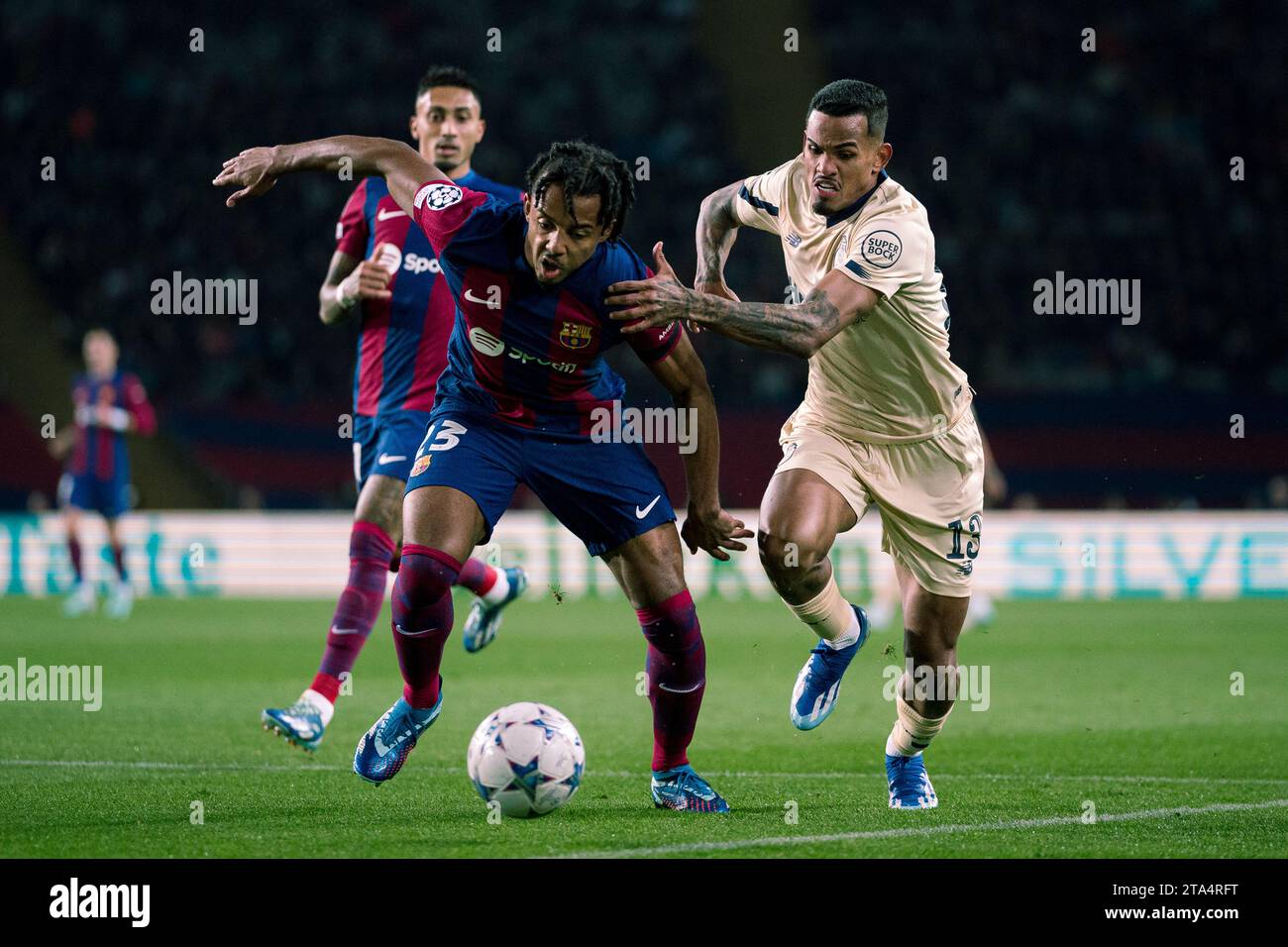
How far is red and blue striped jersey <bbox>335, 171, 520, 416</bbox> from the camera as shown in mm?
7613

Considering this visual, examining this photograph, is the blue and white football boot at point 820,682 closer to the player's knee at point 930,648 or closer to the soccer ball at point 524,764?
the player's knee at point 930,648

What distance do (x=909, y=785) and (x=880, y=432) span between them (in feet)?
4.13

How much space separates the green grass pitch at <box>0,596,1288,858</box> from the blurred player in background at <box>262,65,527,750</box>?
2.64ft

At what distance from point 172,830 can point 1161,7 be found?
69.7 ft

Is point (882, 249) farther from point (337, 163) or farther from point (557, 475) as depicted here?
point (337, 163)

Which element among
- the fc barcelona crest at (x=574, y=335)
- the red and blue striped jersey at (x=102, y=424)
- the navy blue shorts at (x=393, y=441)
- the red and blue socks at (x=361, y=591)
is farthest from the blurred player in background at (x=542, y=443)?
the red and blue striped jersey at (x=102, y=424)

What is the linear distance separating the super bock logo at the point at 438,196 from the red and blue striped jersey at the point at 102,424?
33.7ft

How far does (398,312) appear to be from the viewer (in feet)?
25.4

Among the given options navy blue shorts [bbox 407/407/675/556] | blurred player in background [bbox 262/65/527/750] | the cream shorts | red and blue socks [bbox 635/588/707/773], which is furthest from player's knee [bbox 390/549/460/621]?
blurred player in background [bbox 262/65/527/750]

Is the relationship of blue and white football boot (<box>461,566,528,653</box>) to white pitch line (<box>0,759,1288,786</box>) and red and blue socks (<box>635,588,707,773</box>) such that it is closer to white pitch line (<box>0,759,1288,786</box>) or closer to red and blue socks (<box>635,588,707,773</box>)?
white pitch line (<box>0,759,1288,786</box>)

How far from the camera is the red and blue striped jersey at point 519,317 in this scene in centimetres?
567

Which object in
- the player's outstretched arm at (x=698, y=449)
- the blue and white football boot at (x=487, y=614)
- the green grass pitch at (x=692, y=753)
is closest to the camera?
the green grass pitch at (x=692, y=753)

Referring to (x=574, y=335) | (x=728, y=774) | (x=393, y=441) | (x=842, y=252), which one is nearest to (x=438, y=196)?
(x=574, y=335)

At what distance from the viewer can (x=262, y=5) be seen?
83.0ft
